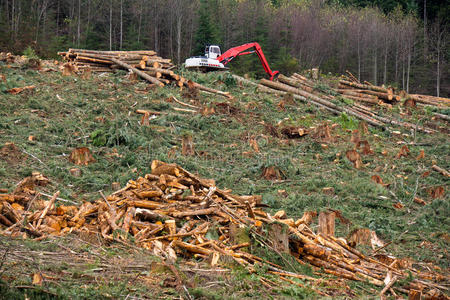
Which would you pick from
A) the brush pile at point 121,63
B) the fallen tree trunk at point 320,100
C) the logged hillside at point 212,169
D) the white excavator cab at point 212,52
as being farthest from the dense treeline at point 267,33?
the logged hillside at point 212,169

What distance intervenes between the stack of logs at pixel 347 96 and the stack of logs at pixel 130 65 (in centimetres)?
322

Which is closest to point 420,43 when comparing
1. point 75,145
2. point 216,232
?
point 75,145

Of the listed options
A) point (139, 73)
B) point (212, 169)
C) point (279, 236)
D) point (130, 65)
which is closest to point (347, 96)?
point (139, 73)

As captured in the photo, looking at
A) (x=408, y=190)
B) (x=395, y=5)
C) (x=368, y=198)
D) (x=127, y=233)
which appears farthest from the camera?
(x=395, y=5)

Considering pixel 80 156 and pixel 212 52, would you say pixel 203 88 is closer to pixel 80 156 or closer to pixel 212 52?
pixel 212 52

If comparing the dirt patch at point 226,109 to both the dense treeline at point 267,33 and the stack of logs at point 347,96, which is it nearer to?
the stack of logs at point 347,96

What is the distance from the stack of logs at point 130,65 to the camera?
15664 millimetres

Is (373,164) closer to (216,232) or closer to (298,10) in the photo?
(216,232)

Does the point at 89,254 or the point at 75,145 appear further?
the point at 75,145

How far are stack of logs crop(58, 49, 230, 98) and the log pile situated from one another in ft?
31.9

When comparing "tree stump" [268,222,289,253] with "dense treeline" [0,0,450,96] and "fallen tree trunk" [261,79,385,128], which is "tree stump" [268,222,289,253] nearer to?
"fallen tree trunk" [261,79,385,128]

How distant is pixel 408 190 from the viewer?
931 cm

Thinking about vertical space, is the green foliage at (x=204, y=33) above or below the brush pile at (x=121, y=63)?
above

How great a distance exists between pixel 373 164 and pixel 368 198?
8.34ft
